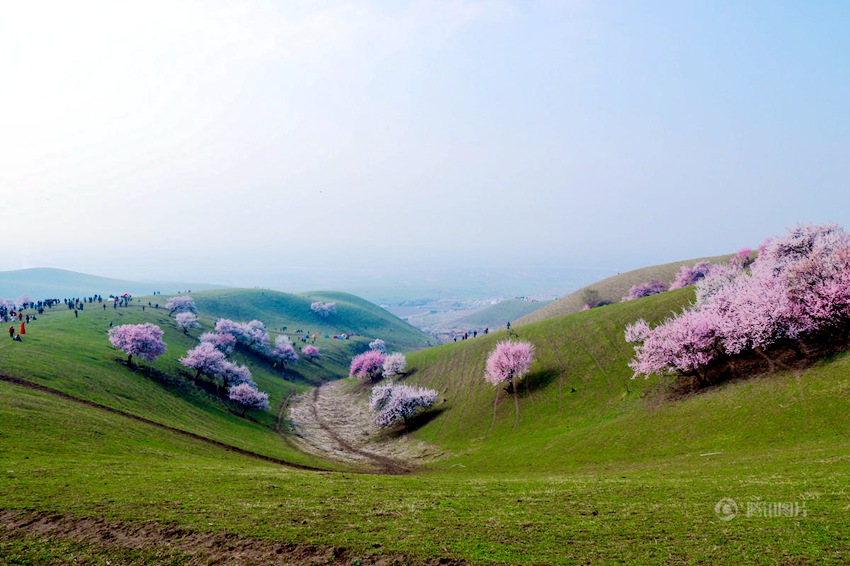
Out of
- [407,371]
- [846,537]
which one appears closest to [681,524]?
[846,537]

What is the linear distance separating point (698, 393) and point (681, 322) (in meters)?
9.83

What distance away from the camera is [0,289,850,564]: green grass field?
54.1ft

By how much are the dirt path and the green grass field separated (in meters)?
6.09

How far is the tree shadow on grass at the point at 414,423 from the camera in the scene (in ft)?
258

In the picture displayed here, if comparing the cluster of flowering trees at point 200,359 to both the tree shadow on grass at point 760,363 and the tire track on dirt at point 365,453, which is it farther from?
the tree shadow on grass at point 760,363

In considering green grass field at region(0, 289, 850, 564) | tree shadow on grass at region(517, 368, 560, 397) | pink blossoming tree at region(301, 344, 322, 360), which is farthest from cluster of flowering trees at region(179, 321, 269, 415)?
pink blossoming tree at region(301, 344, 322, 360)

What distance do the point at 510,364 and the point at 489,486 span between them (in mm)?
47708

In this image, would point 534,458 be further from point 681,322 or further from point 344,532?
point 344,532

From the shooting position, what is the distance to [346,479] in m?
32.2

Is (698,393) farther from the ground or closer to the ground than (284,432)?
farther from the ground

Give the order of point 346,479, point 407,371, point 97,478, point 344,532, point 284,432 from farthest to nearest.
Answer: point 407,371
point 284,432
point 346,479
point 97,478
point 344,532

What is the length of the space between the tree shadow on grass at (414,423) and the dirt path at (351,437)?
319 mm

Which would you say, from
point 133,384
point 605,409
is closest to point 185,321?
point 133,384

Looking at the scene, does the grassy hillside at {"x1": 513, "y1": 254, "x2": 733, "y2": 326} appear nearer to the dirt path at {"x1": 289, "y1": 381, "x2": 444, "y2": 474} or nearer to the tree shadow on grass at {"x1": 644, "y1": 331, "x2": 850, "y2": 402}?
the dirt path at {"x1": 289, "y1": 381, "x2": 444, "y2": 474}
